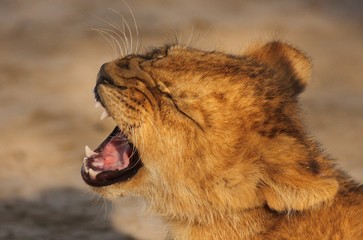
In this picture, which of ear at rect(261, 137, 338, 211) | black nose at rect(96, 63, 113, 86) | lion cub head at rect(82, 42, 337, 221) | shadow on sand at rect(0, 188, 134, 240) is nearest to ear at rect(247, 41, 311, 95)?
lion cub head at rect(82, 42, 337, 221)

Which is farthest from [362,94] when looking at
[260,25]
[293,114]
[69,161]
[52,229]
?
[293,114]

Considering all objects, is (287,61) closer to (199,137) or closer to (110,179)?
(199,137)

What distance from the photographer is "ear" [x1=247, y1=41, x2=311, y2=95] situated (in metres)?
5.48

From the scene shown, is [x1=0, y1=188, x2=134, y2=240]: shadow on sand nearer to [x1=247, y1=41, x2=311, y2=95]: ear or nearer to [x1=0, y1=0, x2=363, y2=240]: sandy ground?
[x1=0, y1=0, x2=363, y2=240]: sandy ground

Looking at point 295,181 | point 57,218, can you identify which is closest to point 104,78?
point 295,181

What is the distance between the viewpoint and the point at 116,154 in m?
5.09

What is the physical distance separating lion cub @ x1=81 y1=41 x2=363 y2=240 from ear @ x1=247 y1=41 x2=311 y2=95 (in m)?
0.47

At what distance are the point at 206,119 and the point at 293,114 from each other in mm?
470

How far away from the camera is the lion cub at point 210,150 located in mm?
4773

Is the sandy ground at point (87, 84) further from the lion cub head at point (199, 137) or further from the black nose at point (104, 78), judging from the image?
the black nose at point (104, 78)

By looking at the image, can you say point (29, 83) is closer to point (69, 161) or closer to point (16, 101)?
point (16, 101)

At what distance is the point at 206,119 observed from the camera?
4.82 m

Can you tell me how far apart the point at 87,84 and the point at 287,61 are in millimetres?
3437

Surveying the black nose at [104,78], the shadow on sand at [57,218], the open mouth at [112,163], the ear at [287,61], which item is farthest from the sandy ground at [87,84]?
the black nose at [104,78]
